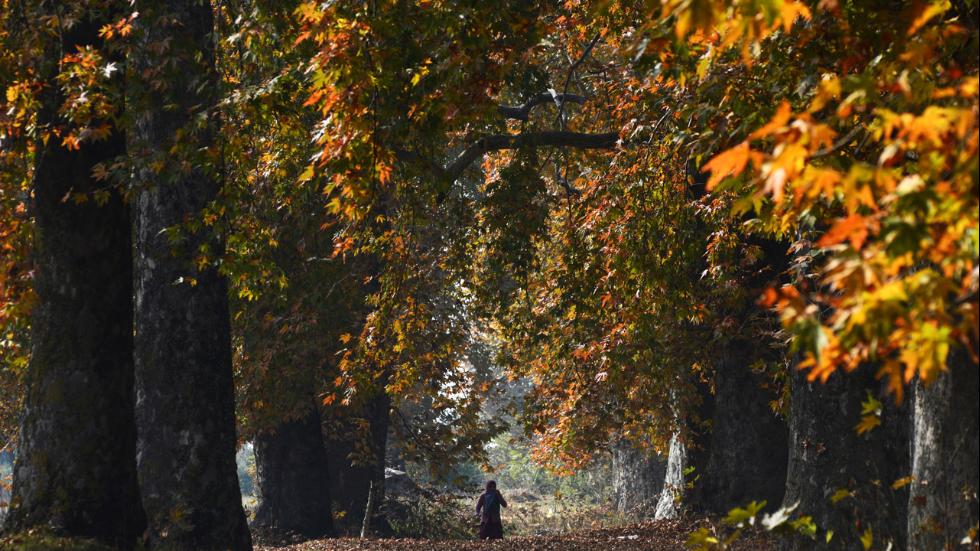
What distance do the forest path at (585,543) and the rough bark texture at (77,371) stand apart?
6174 mm

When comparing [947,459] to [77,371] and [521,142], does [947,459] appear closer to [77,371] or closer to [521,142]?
[77,371]

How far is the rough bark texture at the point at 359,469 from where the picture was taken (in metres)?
20.1

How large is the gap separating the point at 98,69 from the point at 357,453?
12.2 meters

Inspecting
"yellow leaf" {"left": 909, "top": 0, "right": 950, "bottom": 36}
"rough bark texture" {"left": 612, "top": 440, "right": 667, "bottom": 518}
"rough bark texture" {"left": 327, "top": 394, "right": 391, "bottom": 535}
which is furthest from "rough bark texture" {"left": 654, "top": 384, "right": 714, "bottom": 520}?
"yellow leaf" {"left": 909, "top": 0, "right": 950, "bottom": 36}

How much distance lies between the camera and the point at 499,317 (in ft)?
50.9

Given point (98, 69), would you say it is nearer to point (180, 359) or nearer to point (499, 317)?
point (180, 359)

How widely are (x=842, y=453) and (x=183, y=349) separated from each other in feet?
20.4

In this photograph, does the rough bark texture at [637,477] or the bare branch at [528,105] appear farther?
the rough bark texture at [637,477]

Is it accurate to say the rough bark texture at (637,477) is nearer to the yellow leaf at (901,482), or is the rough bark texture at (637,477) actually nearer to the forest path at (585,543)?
the forest path at (585,543)

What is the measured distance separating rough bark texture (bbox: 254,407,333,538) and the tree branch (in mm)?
7881

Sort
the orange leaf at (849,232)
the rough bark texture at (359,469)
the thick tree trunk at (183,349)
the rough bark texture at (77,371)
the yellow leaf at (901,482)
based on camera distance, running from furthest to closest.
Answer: the rough bark texture at (359,469)
the thick tree trunk at (183,349)
the rough bark texture at (77,371)
the yellow leaf at (901,482)
the orange leaf at (849,232)

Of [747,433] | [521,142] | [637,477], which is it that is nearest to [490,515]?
[747,433]

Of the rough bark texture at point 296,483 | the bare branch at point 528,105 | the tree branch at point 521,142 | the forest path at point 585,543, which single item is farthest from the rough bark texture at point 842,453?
the rough bark texture at point 296,483

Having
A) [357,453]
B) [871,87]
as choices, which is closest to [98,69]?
[871,87]
